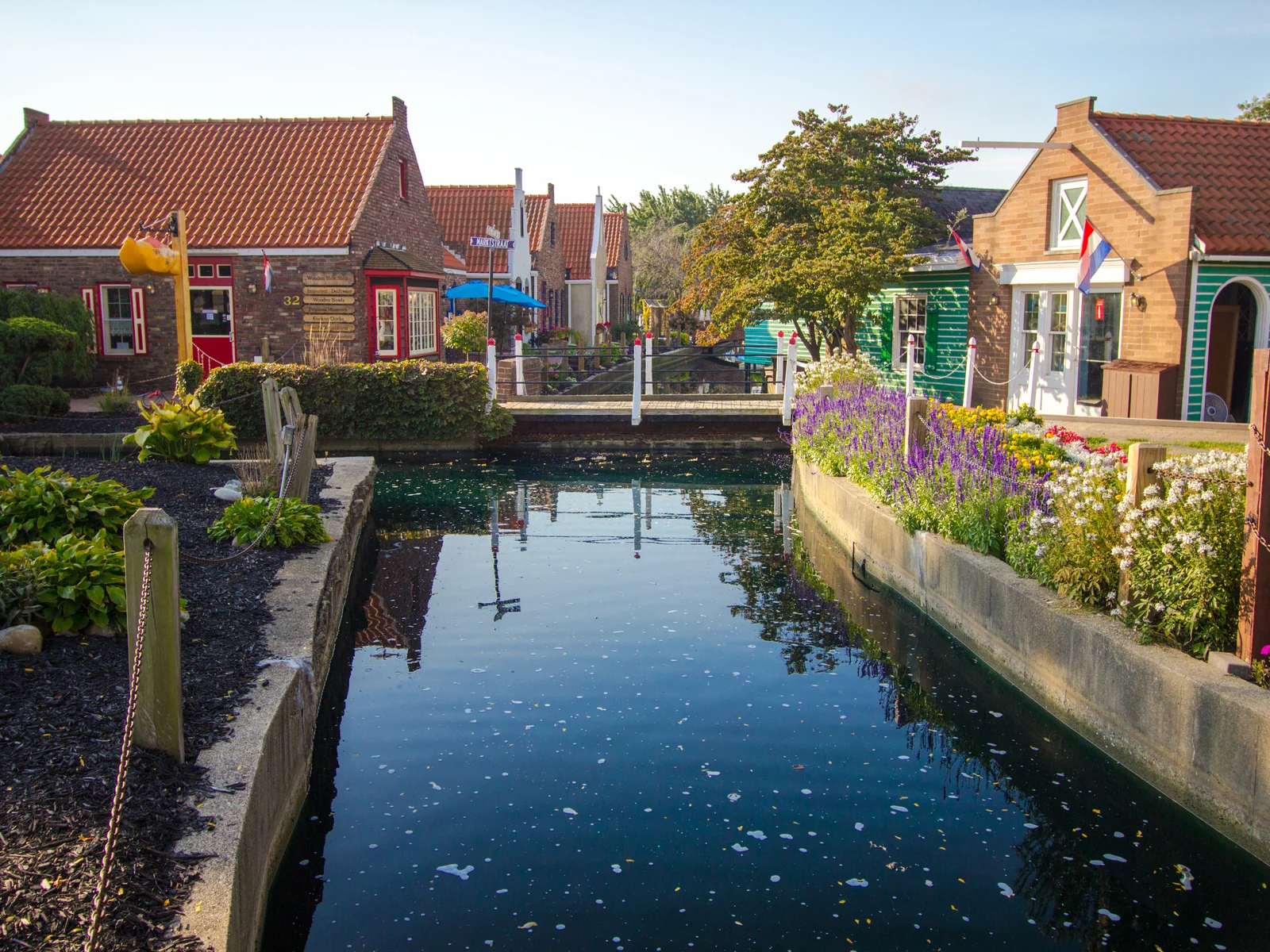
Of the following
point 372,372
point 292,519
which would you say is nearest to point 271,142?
point 372,372

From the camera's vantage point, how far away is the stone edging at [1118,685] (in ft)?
16.7

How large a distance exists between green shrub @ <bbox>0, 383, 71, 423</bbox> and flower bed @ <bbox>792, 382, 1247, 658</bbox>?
13.2 meters

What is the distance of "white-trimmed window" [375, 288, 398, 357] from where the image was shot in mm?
25109

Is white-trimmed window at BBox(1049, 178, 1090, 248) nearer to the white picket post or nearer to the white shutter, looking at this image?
the white picket post

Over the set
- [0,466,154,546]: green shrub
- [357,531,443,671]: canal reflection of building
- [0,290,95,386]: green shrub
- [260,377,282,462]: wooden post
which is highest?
[0,290,95,386]: green shrub

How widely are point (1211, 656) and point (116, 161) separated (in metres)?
27.4

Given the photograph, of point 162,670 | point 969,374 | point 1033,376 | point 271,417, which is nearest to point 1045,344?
point 1033,376

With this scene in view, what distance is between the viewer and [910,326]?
2470 centimetres

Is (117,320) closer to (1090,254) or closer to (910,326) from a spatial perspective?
(910,326)

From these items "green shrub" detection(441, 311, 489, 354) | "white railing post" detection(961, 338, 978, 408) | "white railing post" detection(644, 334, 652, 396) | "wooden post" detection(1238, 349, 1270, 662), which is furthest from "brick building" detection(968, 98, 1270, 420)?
"wooden post" detection(1238, 349, 1270, 662)

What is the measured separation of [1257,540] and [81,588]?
6127mm

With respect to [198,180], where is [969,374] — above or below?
below

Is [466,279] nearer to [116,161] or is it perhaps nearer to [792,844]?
[116,161]

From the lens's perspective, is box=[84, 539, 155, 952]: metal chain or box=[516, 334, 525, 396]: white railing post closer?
box=[84, 539, 155, 952]: metal chain
